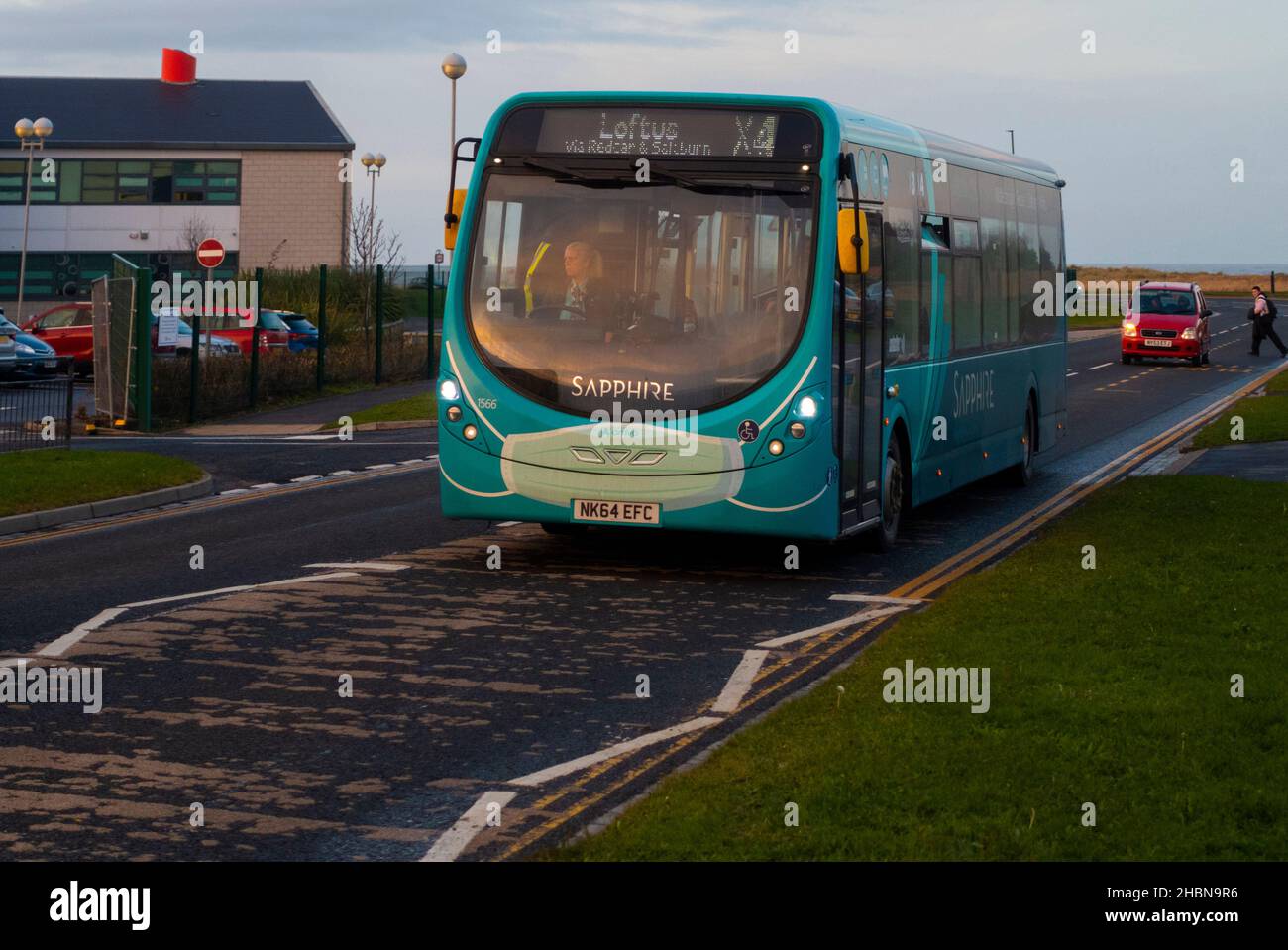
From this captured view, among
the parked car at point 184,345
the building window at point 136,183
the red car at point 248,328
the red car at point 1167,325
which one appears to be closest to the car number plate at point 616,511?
the parked car at point 184,345

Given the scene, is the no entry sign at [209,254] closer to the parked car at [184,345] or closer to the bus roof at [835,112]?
the parked car at [184,345]

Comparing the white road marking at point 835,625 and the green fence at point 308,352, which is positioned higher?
the green fence at point 308,352

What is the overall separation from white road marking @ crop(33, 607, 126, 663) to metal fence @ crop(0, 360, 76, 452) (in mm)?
10775

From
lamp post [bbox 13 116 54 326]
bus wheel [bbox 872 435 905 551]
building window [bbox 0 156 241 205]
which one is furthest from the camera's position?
building window [bbox 0 156 241 205]

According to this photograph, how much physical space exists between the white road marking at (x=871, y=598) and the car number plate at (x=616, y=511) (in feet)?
4.38

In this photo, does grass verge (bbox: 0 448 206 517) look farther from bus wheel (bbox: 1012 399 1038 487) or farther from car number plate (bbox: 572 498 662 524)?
bus wheel (bbox: 1012 399 1038 487)

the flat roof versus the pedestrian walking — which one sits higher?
the flat roof

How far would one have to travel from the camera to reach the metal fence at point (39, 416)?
72.8ft

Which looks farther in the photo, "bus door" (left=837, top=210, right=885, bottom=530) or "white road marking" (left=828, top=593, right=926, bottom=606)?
"bus door" (left=837, top=210, right=885, bottom=530)

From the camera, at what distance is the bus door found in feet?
41.9

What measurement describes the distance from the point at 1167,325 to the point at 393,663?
3896cm

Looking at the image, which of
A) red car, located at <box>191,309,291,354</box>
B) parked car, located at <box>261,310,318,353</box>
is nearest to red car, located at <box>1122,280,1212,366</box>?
parked car, located at <box>261,310,318,353</box>
